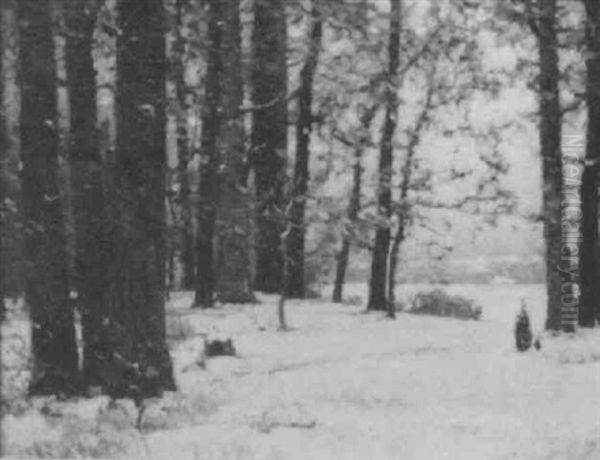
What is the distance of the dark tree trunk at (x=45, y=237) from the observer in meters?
9.66

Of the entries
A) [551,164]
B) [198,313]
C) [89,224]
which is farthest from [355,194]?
[89,224]

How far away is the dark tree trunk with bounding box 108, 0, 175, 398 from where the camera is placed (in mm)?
8953

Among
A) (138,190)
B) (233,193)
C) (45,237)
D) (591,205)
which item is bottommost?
(45,237)

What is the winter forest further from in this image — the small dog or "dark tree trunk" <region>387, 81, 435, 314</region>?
"dark tree trunk" <region>387, 81, 435, 314</region>

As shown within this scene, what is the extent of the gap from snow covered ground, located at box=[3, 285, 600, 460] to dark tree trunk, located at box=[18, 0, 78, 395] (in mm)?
431

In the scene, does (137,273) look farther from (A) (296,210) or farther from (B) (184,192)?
(A) (296,210)

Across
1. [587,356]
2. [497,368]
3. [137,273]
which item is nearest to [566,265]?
[587,356]

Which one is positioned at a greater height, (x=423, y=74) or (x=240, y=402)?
(x=423, y=74)

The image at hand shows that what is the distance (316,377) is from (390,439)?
388cm

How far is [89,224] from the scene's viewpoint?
10148 mm

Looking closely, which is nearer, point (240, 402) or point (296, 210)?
point (240, 402)

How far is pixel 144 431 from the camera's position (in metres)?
7.96

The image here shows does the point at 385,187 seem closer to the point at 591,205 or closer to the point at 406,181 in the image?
the point at 406,181

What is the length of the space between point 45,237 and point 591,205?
1024cm
